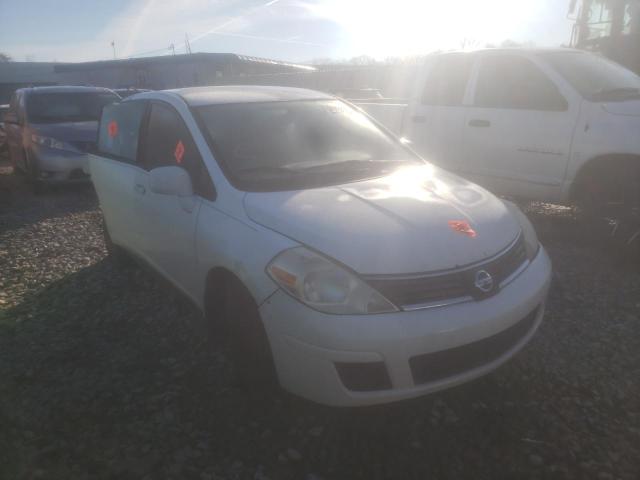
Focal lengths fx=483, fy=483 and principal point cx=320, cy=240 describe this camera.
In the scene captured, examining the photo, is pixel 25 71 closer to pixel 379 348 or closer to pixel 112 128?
pixel 112 128

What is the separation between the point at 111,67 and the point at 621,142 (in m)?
44.4

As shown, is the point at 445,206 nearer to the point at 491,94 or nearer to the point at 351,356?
the point at 351,356

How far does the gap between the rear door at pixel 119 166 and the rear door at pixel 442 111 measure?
3447 millimetres

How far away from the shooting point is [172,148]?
3242 mm

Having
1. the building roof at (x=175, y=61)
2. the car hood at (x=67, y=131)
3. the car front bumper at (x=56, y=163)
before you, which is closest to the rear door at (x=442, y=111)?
the car hood at (x=67, y=131)

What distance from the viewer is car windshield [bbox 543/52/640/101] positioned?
15.2 ft

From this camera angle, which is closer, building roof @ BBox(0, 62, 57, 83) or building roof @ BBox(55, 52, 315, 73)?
building roof @ BBox(55, 52, 315, 73)

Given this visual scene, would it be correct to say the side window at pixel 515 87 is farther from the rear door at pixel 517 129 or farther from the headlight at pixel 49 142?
the headlight at pixel 49 142

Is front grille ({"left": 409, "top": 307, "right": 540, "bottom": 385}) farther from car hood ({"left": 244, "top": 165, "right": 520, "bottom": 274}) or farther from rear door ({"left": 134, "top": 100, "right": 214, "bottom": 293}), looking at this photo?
rear door ({"left": 134, "top": 100, "right": 214, "bottom": 293})

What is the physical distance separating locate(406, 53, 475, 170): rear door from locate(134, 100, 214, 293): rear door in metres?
3.46

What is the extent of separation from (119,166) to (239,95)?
1.21 m

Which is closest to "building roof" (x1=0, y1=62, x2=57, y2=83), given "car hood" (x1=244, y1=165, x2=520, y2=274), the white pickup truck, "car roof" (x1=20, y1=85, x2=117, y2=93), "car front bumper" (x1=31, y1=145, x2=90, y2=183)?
"car roof" (x1=20, y1=85, x2=117, y2=93)

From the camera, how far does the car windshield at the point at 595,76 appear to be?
4625 millimetres

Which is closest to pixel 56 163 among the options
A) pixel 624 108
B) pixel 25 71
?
pixel 624 108
